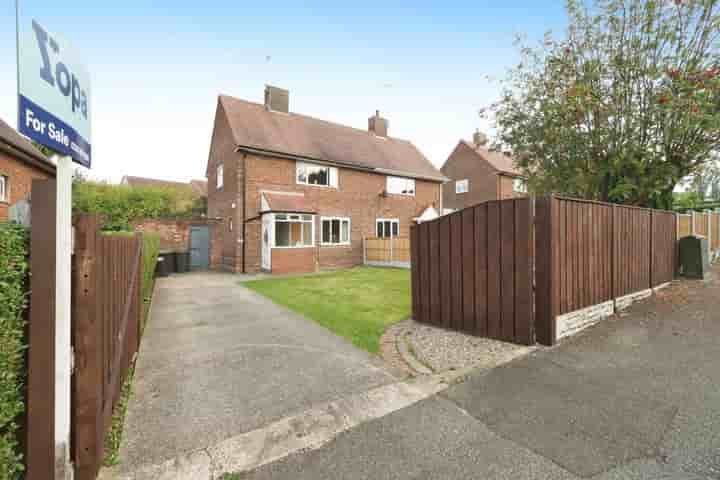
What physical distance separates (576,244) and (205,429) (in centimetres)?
569

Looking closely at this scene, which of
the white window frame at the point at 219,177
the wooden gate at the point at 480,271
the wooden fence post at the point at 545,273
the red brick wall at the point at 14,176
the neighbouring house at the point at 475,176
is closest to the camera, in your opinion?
the wooden fence post at the point at 545,273

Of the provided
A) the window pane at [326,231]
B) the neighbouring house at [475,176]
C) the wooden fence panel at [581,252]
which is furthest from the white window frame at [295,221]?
the neighbouring house at [475,176]

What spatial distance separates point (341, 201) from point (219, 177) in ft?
22.6

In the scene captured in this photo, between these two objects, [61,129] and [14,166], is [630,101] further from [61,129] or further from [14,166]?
[14,166]

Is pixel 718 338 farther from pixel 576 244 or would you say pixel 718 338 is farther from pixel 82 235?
pixel 82 235

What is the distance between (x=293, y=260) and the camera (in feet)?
51.0

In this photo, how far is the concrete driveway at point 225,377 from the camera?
9.55ft

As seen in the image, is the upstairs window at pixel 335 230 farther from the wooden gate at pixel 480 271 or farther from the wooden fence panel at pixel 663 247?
the wooden fence panel at pixel 663 247

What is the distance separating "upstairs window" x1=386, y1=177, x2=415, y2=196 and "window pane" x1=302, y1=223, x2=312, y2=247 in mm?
6678

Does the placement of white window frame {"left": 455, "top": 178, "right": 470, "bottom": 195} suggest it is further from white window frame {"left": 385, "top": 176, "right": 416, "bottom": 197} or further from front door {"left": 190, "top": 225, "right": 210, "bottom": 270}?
front door {"left": 190, "top": 225, "right": 210, "bottom": 270}

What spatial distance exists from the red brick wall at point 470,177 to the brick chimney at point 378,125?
33.4ft

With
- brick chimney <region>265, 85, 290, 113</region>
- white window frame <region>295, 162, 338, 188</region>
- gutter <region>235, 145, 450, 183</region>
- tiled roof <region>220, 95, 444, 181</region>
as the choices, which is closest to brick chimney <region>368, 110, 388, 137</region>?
tiled roof <region>220, 95, 444, 181</region>

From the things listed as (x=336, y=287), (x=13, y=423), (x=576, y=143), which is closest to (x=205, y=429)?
(x=13, y=423)

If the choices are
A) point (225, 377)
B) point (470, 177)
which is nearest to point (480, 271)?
point (225, 377)
